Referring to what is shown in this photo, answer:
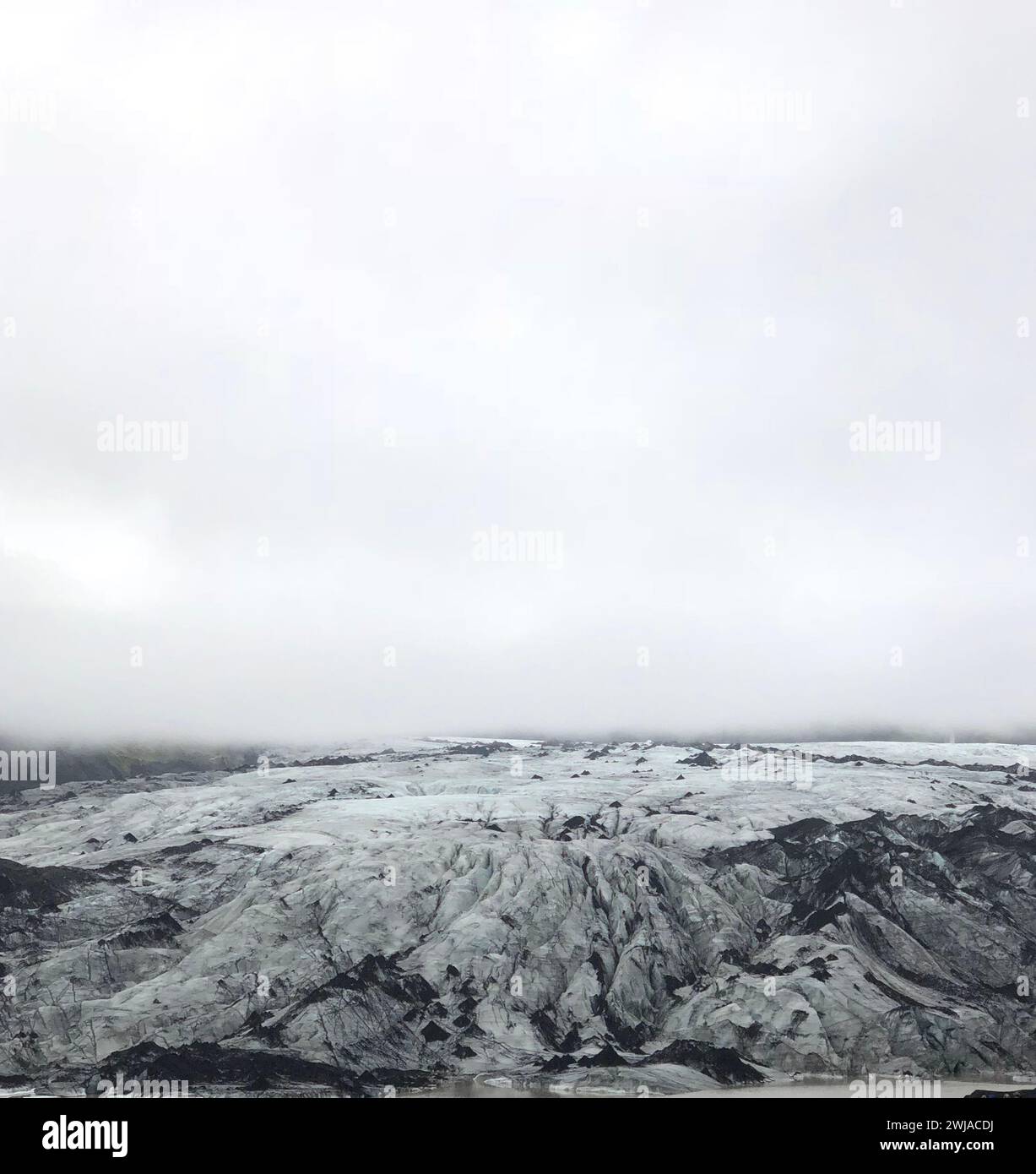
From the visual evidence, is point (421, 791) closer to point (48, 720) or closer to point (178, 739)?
point (178, 739)

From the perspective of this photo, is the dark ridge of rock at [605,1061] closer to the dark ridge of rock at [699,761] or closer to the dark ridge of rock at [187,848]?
the dark ridge of rock at [187,848]

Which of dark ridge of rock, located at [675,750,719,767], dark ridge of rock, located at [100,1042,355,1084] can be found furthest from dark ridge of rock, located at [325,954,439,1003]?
dark ridge of rock, located at [675,750,719,767]

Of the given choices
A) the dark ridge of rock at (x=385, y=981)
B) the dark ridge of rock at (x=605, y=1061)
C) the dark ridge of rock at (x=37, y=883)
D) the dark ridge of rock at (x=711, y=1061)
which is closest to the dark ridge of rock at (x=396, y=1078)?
the dark ridge of rock at (x=385, y=981)

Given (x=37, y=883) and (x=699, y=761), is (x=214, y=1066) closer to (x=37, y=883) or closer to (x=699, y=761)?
(x=37, y=883)

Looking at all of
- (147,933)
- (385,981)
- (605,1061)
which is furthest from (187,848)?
(605,1061)


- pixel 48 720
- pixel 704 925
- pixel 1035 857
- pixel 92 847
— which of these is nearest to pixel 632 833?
pixel 704 925

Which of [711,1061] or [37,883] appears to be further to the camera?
[37,883]

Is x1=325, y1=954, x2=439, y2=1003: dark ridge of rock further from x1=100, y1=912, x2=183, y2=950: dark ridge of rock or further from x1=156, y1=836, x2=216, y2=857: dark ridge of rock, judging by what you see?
x1=156, y1=836, x2=216, y2=857: dark ridge of rock
